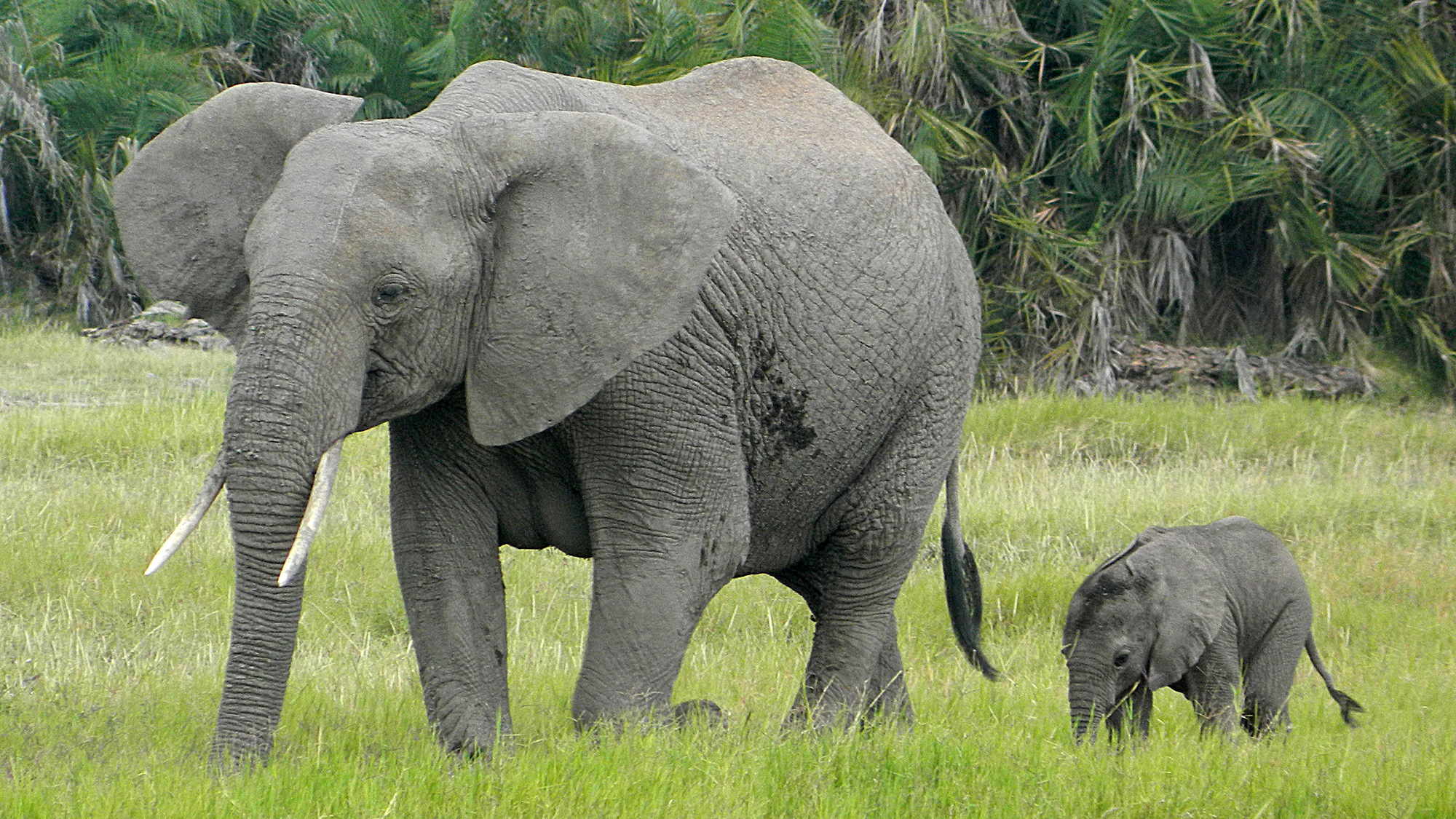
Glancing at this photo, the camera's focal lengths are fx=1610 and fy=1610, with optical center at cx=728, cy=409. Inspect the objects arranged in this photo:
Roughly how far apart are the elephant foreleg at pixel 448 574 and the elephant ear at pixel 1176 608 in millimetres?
2390

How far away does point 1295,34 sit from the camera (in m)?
16.4

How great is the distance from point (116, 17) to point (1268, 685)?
764 inches

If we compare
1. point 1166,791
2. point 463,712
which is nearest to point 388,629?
point 463,712

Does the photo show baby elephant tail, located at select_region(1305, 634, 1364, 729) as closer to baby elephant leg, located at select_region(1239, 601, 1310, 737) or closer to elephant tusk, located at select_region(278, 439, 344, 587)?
baby elephant leg, located at select_region(1239, 601, 1310, 737)

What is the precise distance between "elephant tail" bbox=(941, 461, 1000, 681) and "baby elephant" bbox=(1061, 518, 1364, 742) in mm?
604

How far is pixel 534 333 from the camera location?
4.47 m

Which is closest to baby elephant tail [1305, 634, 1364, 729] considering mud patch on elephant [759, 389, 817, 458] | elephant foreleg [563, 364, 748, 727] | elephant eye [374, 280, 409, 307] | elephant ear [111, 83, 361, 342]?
mud patch on elephant [759, 389, 817, 458]

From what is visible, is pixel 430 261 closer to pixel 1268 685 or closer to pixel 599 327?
pixel 599 327

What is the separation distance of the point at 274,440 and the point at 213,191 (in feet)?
3.61

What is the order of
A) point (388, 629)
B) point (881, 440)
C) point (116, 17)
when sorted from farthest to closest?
point (116, 17), point (388, 629), point (881, 440)

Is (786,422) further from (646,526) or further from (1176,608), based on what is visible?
(1176,608)

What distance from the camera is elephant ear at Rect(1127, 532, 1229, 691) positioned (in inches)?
231

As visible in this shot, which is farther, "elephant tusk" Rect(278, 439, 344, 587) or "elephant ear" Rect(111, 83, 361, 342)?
"elephant ear" Rect(111, 83, 361, 342)

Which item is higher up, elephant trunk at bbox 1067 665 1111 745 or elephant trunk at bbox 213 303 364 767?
elephant trunk at bbox 213 303 364 767
